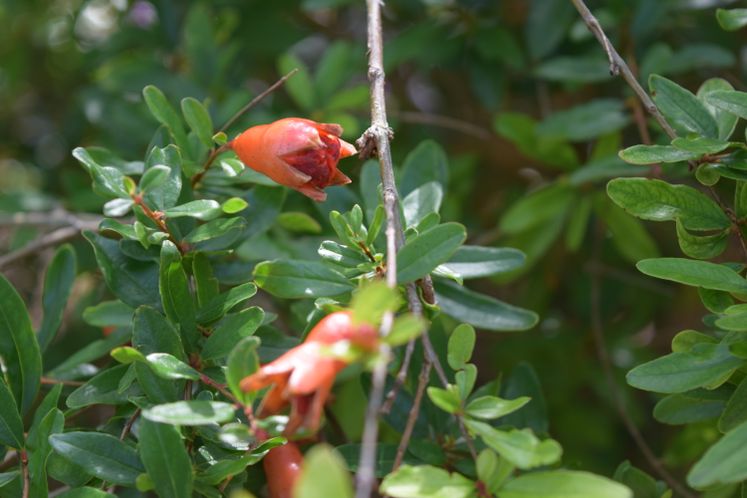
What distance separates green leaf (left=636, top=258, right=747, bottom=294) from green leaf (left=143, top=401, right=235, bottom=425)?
0.42m

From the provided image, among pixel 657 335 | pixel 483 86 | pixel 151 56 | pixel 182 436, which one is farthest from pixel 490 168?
pixel 182 436

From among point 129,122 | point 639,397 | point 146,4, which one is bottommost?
point 639,397

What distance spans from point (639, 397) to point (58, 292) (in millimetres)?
1235

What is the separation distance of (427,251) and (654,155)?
282 mm

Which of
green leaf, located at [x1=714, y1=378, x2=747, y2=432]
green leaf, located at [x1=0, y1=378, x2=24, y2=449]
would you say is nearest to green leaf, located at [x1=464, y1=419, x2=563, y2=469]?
green leaf, located at [x1=714, y1=378, x2=747, y2=432]

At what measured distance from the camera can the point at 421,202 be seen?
1.03m

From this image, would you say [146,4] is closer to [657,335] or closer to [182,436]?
[182,436]

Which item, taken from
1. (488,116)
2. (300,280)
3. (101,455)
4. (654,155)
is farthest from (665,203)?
(488,116)

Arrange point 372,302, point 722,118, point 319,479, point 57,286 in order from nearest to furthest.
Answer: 1. point 319,479
2. point 372,302
3. point 722,118
4. point 57,286

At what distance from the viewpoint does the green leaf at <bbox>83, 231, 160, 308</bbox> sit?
3.09 ft

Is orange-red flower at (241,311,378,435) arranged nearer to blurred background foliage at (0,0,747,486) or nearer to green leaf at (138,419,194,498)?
green leaf at (138,419,194,498)

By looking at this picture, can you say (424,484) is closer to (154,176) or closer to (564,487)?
A: (564,487)

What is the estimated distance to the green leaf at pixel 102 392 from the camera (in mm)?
866

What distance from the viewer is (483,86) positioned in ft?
5.09
